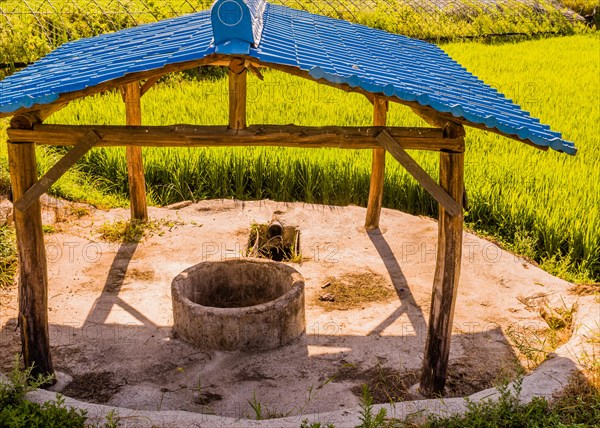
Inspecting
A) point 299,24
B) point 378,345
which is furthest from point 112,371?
point 299,24

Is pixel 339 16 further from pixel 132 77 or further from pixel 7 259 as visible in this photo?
pixel 132 77

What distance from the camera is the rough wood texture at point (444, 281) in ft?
15.1

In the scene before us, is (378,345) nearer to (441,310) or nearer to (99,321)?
(441,310)

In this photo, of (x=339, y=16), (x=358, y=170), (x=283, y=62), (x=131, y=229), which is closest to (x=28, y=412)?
(x=283, y=62)

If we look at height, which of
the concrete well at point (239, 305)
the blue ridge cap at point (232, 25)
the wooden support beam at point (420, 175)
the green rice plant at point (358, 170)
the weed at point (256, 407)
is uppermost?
the blue ridge cap at point (232, 25)

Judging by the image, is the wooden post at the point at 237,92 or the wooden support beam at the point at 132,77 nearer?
the wooden support beam at the point at 132,77

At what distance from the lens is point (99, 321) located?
6066 mm

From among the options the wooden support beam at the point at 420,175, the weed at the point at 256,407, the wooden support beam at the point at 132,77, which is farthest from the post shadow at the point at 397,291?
the wooden support beam at the point at 132,77

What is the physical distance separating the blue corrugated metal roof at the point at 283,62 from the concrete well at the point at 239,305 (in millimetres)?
1815

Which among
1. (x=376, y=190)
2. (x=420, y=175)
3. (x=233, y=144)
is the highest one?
(x=233, y=144)

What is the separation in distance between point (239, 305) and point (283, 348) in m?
0.79

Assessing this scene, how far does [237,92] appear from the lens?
14.7ft

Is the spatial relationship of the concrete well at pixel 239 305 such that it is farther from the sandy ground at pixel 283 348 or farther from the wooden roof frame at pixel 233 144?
the wooden roof frame at pixel 233 144

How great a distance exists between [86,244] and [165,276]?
1.12 meters
